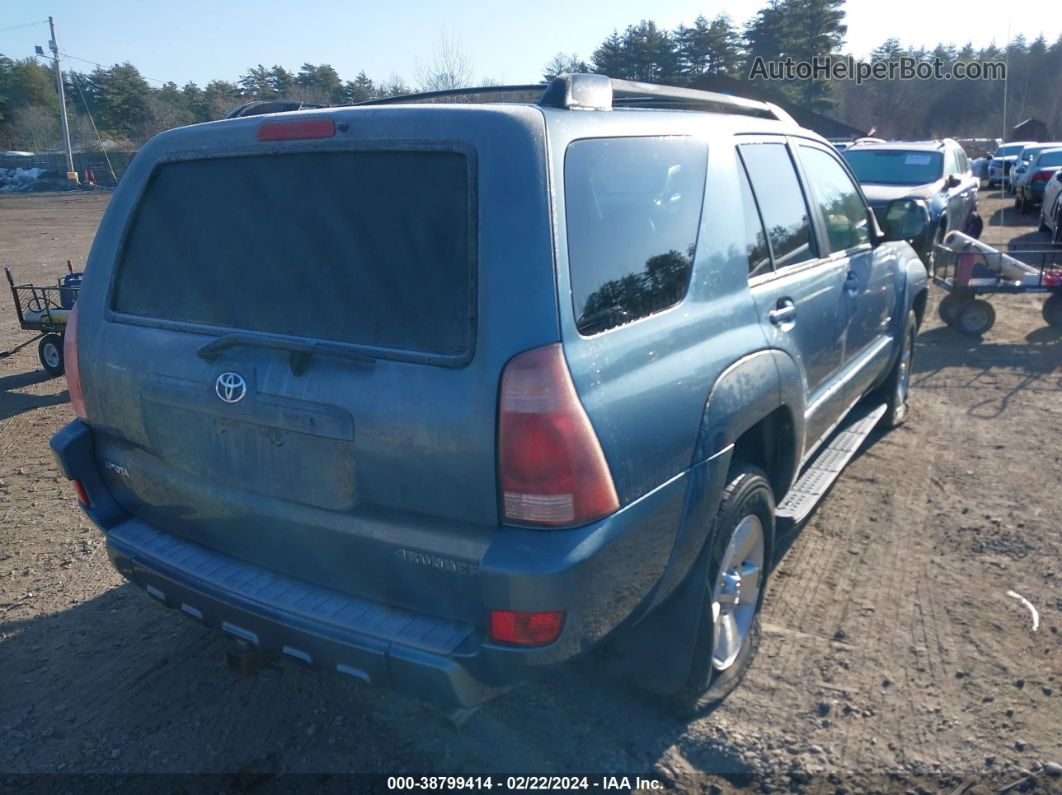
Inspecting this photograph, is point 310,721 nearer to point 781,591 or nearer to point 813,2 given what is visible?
point 781,591

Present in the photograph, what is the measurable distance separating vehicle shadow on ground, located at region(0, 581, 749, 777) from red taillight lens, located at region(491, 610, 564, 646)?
21.6 inches

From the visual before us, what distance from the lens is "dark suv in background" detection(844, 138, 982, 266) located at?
36.3 ft

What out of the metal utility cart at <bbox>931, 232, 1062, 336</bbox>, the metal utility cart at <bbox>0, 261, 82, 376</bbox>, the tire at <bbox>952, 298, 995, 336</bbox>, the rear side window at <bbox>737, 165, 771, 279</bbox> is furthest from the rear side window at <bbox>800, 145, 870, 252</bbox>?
the metal utility cart at <bbox>0, 261, 82, 376</bbox>

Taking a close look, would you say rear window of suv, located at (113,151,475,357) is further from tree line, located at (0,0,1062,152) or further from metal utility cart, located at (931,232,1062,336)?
tree line, located at (0,0,1062,152)

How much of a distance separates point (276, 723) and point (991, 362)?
725 cm

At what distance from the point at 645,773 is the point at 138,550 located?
5.98ft

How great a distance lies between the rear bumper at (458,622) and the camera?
2.13m

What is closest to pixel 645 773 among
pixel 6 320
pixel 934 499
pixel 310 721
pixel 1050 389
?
pixel 310 721

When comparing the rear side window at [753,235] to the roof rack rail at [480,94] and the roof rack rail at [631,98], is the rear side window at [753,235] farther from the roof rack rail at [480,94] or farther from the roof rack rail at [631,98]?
the roof rack rail at [480,94]

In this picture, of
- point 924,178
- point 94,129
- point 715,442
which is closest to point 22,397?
point 715,442

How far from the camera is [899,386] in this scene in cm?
584

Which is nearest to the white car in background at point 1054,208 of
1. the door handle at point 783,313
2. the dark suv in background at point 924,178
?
the dark suv in background at point 924,178

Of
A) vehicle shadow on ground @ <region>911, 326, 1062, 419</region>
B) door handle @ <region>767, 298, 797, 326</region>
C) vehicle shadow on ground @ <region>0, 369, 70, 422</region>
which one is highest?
door handle @ <region>767, 298, 797, 326</region>

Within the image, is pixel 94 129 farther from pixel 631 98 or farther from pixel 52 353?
pixel 631 98
